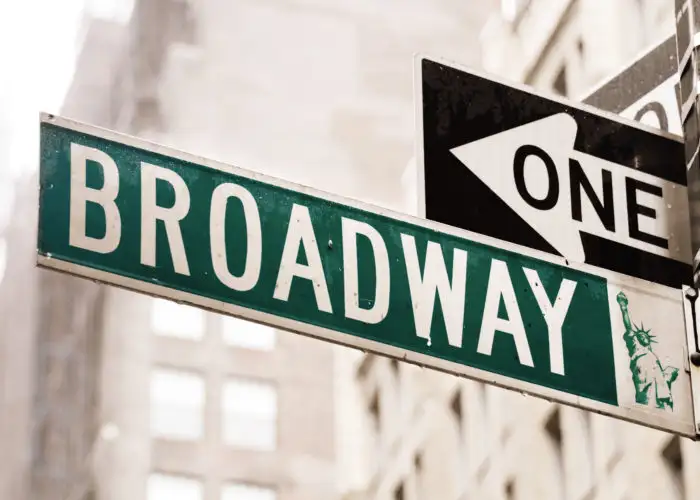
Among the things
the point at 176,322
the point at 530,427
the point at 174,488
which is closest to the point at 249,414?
the point at 176,322

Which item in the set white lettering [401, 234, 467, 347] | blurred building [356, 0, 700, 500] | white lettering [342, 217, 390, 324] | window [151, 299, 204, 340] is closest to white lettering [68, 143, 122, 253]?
white lettering [342, 217, 390, 324]

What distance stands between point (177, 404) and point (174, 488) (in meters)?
3.48

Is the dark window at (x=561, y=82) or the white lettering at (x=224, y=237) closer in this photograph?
the white lettering at (x=224, y=237)

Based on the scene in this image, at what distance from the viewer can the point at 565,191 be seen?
507 cm

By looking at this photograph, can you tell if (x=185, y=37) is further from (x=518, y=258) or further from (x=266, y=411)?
(x=518, y=258)

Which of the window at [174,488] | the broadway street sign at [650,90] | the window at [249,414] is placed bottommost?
the broadway street sign at [650,90]

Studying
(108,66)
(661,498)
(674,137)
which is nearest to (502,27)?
(661,498)

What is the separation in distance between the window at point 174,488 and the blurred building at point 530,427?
26980mm

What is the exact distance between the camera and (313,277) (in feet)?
15.7

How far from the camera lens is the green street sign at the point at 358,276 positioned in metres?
4.61

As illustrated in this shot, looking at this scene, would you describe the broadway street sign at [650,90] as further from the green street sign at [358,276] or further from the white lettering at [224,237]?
the white lettering at [224,237]

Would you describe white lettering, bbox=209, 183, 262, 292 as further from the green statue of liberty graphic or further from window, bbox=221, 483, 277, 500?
window, bbox=221, 483, 277, 500

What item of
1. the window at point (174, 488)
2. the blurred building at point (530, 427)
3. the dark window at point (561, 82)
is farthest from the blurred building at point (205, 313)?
the dark window at point (561, 82)

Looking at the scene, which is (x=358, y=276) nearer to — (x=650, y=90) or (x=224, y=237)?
(x=224, y=237)
